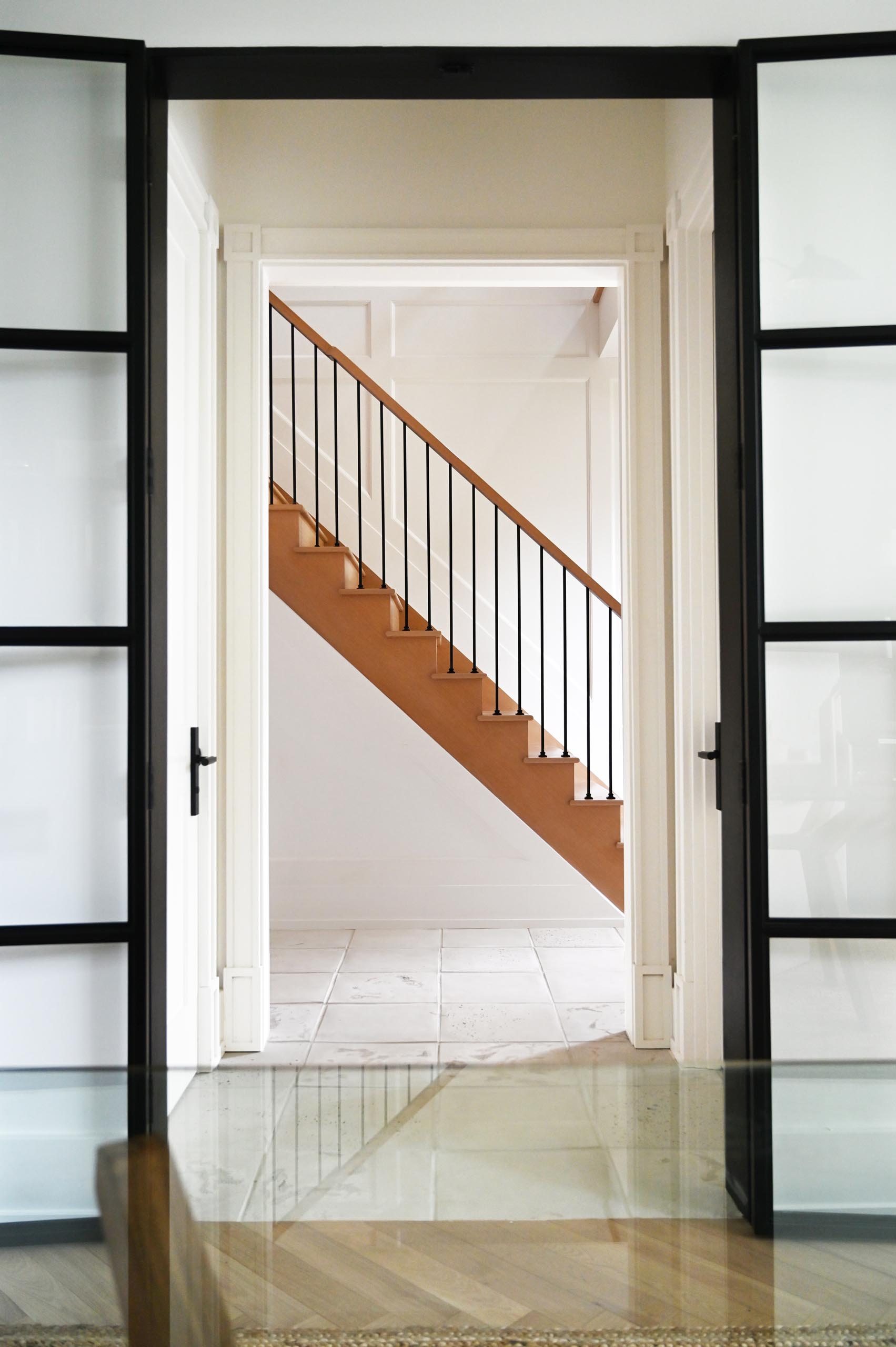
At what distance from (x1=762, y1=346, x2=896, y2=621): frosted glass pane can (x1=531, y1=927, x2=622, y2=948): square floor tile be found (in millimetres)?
2989

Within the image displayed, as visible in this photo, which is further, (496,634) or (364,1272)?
(496,634)

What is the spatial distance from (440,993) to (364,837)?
3.95 feet

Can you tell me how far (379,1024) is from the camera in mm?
3385

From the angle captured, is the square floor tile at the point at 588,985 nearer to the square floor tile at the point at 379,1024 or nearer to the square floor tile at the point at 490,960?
the square floor tile at the point at 490,960

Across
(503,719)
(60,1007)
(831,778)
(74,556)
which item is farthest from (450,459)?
(60,1007)

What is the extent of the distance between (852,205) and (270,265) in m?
1.88

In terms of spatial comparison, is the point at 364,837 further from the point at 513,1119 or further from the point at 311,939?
the point at 513,1119

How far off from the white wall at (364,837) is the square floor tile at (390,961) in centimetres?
42

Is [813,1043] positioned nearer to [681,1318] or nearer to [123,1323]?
[681,1318]

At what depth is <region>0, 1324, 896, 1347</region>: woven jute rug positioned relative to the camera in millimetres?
485

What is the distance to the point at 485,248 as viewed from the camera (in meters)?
3.03

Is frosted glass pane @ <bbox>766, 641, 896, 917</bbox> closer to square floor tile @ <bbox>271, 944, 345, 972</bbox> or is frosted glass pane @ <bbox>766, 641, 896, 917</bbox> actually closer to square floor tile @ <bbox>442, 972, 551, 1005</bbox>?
square floor tile @ <bbox>442, 972, 551, 1005</bbox>

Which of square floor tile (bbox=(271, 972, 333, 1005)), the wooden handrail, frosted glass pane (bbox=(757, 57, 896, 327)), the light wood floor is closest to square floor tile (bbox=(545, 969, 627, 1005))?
square floor tile (bbox=(271, 972, 333, 1005))

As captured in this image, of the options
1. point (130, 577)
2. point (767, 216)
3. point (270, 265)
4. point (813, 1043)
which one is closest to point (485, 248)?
point (270, 265)
